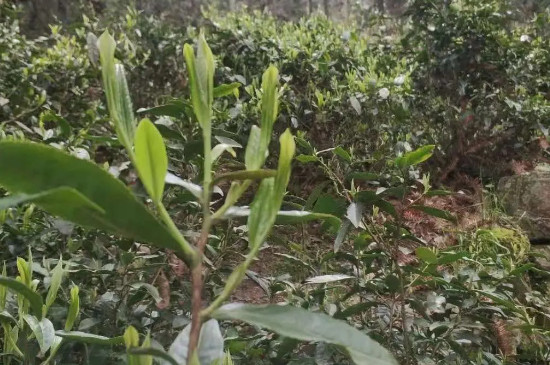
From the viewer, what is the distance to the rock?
124 inches

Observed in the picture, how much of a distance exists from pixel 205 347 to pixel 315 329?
201mm

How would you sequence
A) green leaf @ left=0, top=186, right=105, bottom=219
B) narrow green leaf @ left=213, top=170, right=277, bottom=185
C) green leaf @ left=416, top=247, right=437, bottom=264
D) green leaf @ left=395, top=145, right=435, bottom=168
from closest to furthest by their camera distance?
green leaf @ left=0, top=186, right=105, bottom=219
narrow green leaf @ left=213, top=170, right=277, bottom=185
green leaf @ left=395, top=145, right=435, bottom=168
green leaf @ left=416, top=247, right=437, bottom=264

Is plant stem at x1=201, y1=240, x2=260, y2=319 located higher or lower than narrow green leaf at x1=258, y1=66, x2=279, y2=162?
lower

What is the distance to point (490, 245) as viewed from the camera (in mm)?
2883

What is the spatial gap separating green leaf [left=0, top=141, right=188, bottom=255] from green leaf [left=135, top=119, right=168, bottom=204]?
0.15 feet

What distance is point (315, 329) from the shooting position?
470 mm

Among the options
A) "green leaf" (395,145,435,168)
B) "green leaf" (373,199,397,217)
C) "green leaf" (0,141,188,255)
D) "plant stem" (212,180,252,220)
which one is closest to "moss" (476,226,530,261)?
"green leaf" (373,199,397,217)

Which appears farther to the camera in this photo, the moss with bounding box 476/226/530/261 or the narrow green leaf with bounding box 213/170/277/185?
the moss with bounding box 476/226/530/261

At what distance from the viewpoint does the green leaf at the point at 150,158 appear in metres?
0.49

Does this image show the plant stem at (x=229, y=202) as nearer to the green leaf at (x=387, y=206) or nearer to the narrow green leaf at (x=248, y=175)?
the narrow green leaf at (x=248, y=175)

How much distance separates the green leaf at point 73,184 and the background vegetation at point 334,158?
65 cm

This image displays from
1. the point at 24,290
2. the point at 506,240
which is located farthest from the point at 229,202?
the point at 506,240

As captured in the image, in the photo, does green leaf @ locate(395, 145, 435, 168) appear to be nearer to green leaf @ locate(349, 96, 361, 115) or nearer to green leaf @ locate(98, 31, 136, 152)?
→ green leaf @ locate(98, 31, 136, 152)

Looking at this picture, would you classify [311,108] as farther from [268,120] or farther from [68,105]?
[268,120]
